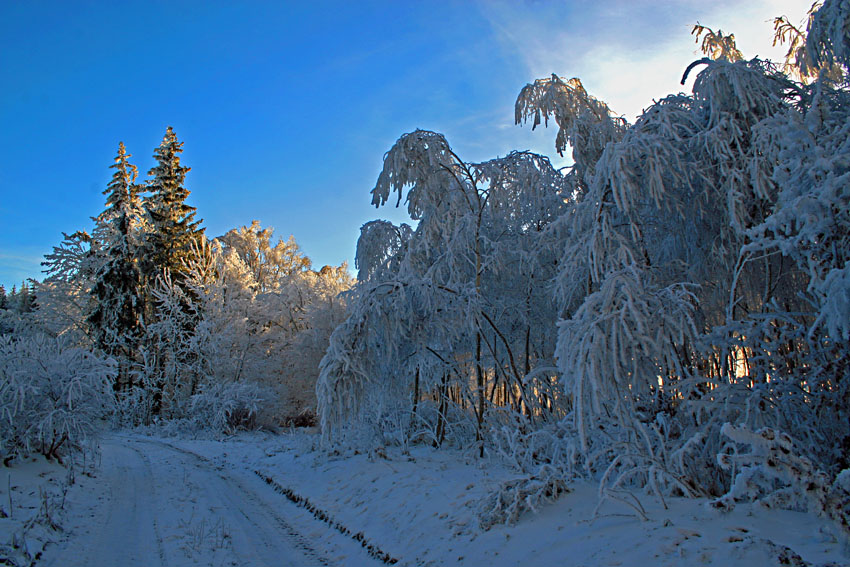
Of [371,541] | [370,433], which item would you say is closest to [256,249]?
[370,433]

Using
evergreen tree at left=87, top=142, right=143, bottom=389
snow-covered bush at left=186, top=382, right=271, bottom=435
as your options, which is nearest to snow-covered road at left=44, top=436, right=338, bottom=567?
snow-covered bush at left=186, top=382, right=271, bottom=435

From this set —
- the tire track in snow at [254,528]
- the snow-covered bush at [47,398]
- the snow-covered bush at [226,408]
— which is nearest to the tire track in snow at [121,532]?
the tire track in snow at [254,528]

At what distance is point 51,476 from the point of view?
777 centimetres

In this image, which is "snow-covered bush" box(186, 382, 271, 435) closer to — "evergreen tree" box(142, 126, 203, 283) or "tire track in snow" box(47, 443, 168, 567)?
"evergreen tree" box(142, 126, 203, 283)

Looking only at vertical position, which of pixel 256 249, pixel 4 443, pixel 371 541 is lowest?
pixel 371 541

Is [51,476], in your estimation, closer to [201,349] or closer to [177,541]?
[177,541]

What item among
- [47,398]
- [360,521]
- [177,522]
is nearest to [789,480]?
[360,521]

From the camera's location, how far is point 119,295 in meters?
23.1

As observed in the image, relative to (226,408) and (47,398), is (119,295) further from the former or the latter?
(47,398)

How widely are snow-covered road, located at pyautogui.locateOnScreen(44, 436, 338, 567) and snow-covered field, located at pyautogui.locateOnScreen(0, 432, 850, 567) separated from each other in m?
0.02

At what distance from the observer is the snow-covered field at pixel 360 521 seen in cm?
322

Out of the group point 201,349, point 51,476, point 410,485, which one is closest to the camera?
point 410,485

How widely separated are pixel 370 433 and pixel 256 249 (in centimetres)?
2467

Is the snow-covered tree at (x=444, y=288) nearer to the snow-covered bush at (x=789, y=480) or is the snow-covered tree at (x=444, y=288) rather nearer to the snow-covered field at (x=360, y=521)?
the snow-covered field at (x=360, y=521)
